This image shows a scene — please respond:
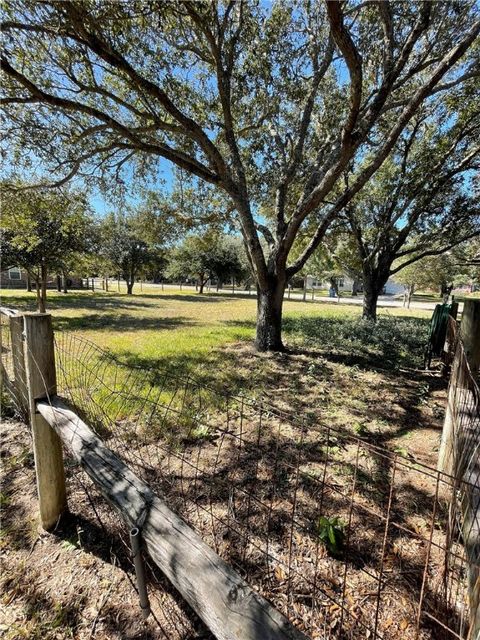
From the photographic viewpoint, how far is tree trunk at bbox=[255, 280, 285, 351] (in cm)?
652

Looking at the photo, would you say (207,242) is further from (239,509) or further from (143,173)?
(239,509)

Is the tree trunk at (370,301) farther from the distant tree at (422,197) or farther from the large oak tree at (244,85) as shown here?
the large oak tree at (244,85)

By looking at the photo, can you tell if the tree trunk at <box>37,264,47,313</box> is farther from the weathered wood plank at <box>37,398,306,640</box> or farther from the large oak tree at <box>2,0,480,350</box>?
the weathered wood plank at <box>37,398,306,640</box>

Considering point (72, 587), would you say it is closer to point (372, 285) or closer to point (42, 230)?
point (42, 230)

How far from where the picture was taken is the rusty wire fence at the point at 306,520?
156 cm

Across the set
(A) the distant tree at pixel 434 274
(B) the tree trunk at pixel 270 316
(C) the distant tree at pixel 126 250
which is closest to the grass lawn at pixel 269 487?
(B) the tree trunk at pixel 270 316

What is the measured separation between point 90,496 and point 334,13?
4.84 meters

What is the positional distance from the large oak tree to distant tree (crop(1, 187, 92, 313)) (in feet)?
2.96

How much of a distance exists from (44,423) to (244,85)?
710 centimetres

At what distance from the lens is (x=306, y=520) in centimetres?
220

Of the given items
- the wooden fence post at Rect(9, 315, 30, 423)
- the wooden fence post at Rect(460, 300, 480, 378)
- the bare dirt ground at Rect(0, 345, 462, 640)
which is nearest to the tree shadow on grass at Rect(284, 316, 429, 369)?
the bare dirt ground at Rect(0, 345, 462, 640)

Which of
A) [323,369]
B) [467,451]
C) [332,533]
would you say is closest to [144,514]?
[332,533]

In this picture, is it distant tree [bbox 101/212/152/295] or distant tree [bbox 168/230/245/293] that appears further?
distant tree [bbox 168/230/245/293]

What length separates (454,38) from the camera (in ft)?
16.7
